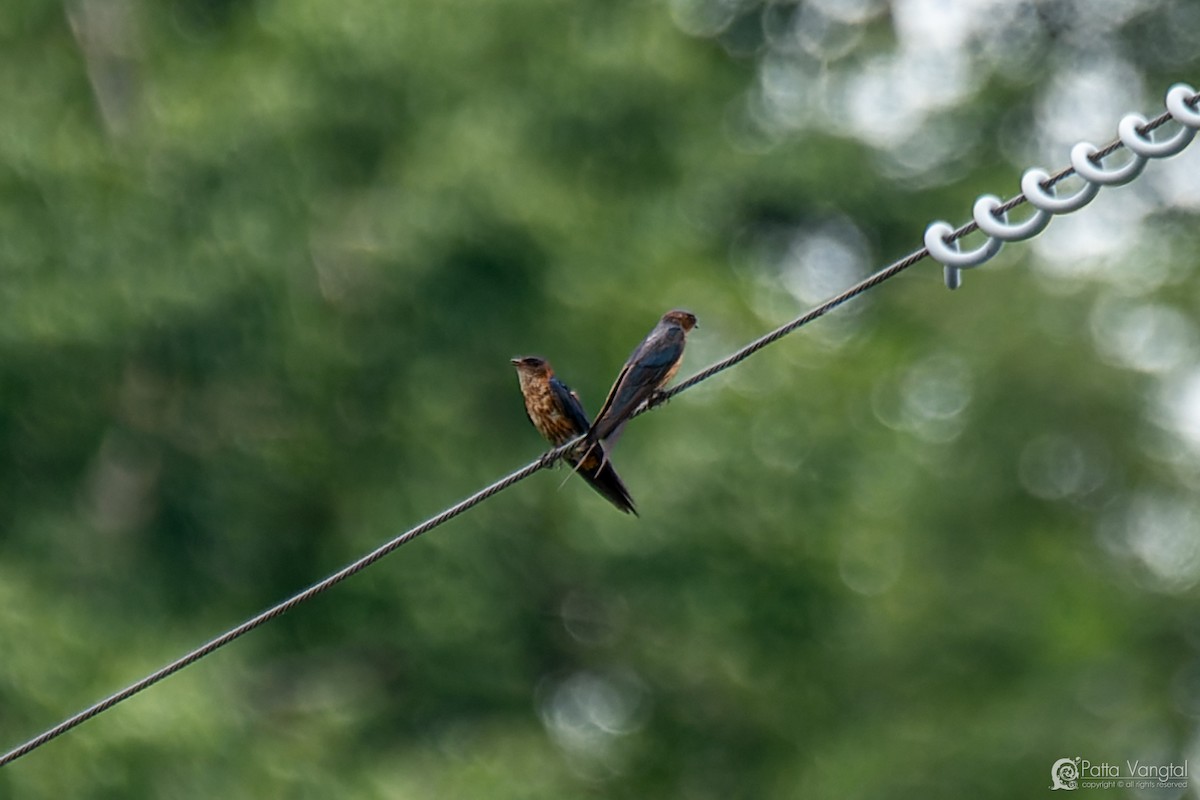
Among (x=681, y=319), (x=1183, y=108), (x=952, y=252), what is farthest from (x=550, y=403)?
(x=1183, y=108)

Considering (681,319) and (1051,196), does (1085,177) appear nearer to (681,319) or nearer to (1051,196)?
(1051,196)

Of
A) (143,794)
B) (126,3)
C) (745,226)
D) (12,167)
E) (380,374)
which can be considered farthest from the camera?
(745,226)

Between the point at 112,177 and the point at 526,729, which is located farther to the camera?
the point at 526,729

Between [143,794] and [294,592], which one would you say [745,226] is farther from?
[143,794]

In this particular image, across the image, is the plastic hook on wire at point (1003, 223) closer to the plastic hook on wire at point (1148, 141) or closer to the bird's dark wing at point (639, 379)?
the plastic hook on wire at point (1148, 141)

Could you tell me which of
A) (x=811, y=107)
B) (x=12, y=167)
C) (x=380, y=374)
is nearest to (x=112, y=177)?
(x=12, y=167)

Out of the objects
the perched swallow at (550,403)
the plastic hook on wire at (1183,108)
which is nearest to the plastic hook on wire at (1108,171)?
the plastic hook on wire at (1183,108)

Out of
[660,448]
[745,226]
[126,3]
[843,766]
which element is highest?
[745,226]

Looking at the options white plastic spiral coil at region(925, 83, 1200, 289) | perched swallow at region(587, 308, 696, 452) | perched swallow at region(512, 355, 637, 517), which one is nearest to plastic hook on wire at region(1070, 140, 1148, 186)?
white plastic spiral coil at region(925, 83, 1200, 289)
